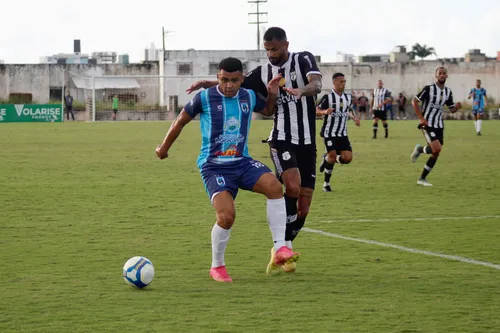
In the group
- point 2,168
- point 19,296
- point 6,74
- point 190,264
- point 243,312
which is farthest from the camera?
point 6,74

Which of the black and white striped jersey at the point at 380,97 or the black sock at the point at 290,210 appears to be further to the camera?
the black and white striped jersey at the point at 380,97

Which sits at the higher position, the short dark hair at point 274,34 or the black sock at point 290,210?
the short dark hair at point 274,34

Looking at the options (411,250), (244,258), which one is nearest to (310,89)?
(244,258)

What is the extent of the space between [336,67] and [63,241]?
7314 centimetres

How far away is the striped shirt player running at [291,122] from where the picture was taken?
29.4 ft

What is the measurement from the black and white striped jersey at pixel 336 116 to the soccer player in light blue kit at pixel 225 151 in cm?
885

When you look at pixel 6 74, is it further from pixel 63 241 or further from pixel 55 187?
pixel 63 241

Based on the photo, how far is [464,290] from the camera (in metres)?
7.50

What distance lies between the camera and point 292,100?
30.0ft

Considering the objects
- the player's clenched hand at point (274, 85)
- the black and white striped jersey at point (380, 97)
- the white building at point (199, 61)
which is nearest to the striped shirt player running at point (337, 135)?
the player's clenched hand at point (274, 85)

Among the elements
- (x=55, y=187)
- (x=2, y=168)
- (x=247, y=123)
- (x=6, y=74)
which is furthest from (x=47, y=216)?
(x=6, y=74)

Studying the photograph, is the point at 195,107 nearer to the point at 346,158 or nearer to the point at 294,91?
the point at 294,91

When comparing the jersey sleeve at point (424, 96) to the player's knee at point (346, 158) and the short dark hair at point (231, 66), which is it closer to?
the player's knee at point (346, 158)

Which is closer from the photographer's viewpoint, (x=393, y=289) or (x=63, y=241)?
(x=393, y=289)
